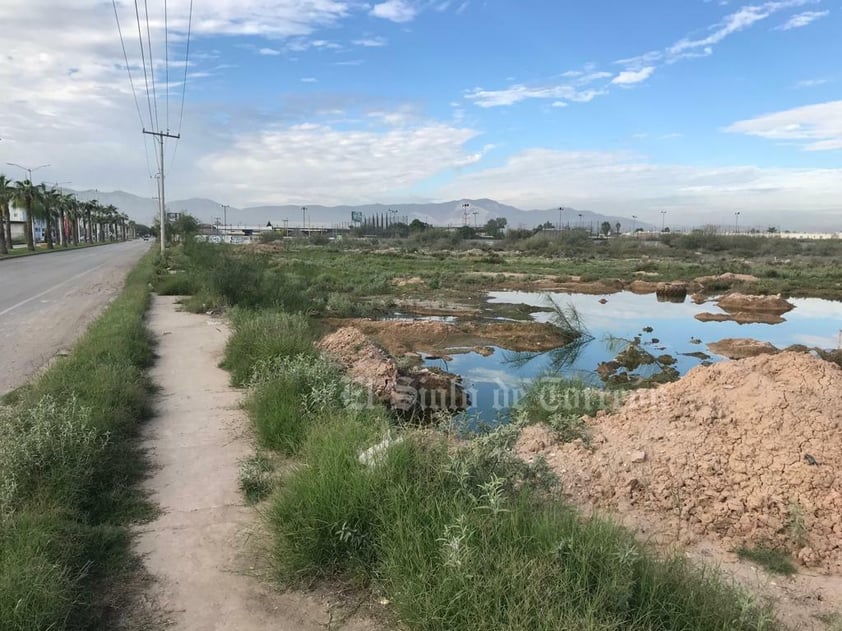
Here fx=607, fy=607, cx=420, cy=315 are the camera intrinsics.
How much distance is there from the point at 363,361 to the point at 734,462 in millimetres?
6261

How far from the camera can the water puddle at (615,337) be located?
1330cm

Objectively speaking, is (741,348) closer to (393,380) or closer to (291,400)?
(393,380)

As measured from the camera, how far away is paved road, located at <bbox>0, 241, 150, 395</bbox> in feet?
34.7

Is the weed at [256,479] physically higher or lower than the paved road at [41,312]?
lower

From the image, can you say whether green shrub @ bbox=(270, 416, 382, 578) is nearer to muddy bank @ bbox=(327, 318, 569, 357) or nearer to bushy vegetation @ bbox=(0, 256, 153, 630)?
bushy vegetation @ bbox=(0, 256, 153, 630)

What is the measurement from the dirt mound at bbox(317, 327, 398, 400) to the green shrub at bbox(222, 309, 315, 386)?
73cm

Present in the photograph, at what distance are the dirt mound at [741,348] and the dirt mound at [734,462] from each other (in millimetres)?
9750

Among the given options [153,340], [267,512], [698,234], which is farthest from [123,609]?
[698,234]

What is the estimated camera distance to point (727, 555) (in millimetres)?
5148

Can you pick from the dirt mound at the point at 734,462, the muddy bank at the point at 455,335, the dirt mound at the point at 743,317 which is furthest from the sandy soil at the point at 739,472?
the dirt mound at the point at 743,317

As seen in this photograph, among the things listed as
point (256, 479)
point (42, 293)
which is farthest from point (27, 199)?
point (256, 479)

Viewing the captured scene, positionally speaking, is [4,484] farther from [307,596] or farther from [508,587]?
[508,587]

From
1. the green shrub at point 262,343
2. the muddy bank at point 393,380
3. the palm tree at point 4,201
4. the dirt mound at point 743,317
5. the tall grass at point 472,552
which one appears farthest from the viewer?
the palm tree at point 4,201

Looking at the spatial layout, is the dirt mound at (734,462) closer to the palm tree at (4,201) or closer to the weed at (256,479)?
the weed at (256,479)
